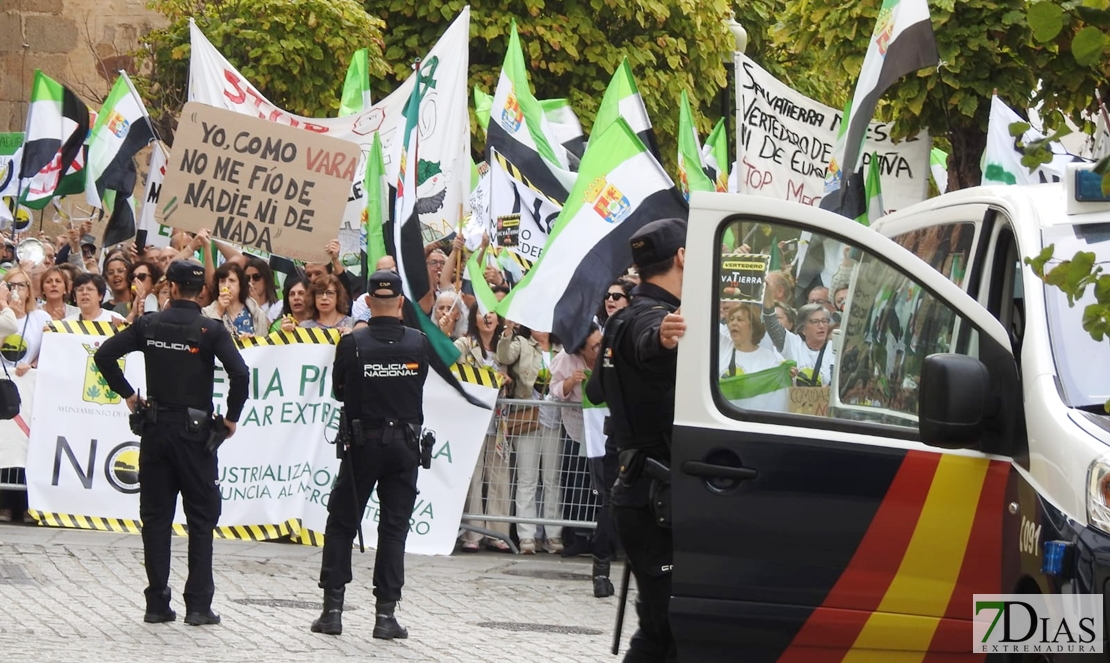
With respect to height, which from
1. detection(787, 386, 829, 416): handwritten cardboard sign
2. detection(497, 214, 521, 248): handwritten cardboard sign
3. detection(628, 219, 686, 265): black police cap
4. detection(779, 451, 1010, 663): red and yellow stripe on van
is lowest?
detection(779, 451, 1010, 663): red and yellow stripe on van

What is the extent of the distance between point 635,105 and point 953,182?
3.95 meters

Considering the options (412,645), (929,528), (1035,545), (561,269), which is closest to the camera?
(1035,545)

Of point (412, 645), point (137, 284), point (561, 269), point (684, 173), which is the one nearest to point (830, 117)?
point (684, 173)

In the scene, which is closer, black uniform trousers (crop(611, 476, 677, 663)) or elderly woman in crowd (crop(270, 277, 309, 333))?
black uniform trousers (crop(611, 476, 677, 663))

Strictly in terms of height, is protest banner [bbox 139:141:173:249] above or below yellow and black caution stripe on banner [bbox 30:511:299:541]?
above

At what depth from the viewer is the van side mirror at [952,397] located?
4570 millimetres

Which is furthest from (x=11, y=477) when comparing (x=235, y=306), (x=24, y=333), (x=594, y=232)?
(x=594, y=232)

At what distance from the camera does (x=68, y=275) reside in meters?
13.1

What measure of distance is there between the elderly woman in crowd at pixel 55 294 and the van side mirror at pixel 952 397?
9400mm

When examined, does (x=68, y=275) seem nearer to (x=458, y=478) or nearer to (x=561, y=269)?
(x=458, y=478)

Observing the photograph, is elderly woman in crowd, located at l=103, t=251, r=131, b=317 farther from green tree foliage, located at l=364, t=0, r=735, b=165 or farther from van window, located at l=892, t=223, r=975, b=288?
green tree foliage, located at l=364, t=0, r=735, b=165

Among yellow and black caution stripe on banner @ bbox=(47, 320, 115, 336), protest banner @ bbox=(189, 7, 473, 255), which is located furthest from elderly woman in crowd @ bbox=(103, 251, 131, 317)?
yellow and black caution stripe on banner @ bbox=(47, 320, 115, 336)

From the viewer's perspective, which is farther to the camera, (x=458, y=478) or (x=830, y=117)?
(x=830, y=117)

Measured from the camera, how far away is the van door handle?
5027mm
